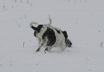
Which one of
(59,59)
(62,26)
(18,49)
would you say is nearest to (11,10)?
(62,26)

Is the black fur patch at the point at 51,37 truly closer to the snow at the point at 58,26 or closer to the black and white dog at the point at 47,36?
the black and white dog at the point at 47,36

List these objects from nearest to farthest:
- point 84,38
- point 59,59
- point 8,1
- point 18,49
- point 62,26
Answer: point 59,59 → point 18,49 → point 84,38 → point 62,26 → point 8,1

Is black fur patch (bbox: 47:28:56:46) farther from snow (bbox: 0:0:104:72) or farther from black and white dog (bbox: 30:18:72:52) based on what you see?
snow (bbox: 0:0:104:72)

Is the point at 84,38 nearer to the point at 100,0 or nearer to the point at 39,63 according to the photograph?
the point at 39,63

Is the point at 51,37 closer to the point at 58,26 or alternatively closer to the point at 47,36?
the point at 47,36

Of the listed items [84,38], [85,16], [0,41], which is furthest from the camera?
[85,16]

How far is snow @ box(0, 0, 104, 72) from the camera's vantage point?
736 cm

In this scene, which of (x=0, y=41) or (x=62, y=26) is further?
(x=62, y=26)

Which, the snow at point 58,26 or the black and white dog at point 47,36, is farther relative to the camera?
the black and white dog at point 47,36

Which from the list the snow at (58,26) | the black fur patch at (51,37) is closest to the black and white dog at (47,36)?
the black fur patch at (51,37)

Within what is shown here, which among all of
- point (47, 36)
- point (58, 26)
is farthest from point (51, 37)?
point (58, 26)

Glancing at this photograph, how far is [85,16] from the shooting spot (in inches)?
502

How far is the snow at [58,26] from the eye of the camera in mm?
7359

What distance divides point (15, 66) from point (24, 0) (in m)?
7.52
